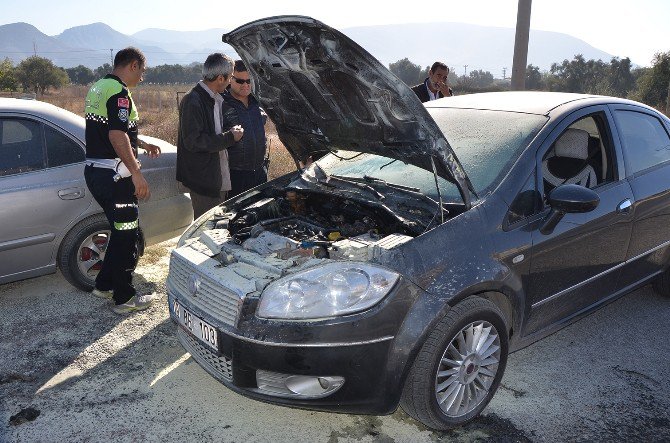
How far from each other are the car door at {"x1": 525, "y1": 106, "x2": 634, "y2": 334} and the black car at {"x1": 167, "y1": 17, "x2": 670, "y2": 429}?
0.01m

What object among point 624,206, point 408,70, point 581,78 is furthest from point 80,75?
point 624,206

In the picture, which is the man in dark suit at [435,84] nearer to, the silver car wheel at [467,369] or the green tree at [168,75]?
the silver car wheel at [467,369]

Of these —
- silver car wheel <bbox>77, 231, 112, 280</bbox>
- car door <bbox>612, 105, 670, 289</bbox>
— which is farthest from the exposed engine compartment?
car door <bbox>612, 105, 670, 289</bbox>

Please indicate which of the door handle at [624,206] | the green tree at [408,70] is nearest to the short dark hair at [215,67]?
the door handle at [624,206]

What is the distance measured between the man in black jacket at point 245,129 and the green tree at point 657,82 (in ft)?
102

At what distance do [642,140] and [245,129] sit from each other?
2.91m

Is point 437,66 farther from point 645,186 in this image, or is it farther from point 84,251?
point 84,251

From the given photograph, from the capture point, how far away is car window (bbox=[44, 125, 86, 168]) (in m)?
4.18

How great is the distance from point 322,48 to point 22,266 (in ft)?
9.34

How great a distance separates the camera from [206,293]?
8.97ft

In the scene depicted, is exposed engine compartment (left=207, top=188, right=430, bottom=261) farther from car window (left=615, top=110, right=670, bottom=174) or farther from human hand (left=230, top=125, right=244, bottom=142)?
car window (left=615, top=110, right=670, bottom=174)

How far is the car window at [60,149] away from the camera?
4.18m

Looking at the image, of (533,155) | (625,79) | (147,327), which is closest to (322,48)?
(533,155)

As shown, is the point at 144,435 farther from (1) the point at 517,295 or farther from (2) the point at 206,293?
(1) the point at 517,295
